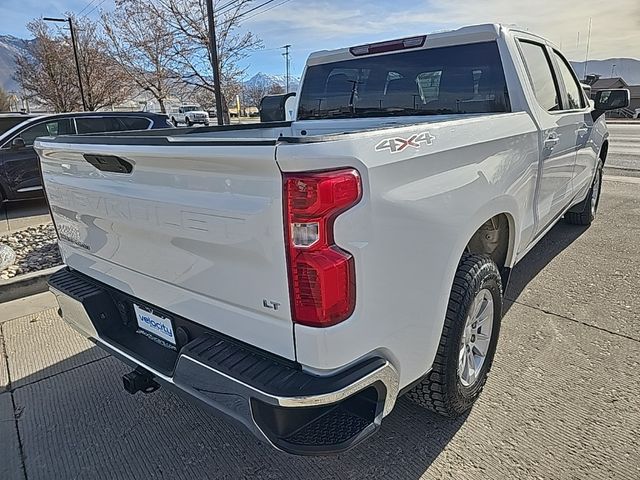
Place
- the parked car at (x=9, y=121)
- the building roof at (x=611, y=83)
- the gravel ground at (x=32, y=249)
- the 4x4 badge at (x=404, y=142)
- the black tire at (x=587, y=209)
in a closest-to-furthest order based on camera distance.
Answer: the 4x4 badge at (x=404, y=142), the gravel ground at (x=32, y=249), the black tire at (x=587, y=209), the parked car at (x=9, y=121), the building roof at (x=611, y=83)

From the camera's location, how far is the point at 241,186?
5.27 ft

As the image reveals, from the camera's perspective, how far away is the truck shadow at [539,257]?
4.19 meters

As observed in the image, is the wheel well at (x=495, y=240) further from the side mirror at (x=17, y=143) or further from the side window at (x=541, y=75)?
the side mirror at (x=17, y=143)

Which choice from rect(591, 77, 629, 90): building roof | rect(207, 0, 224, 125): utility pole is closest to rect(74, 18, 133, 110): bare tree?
rect(207, 0, 224, 125): utility pole

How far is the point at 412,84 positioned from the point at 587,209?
3516 millimetres

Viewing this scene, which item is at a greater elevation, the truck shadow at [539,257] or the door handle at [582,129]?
the door handle at [582,129]

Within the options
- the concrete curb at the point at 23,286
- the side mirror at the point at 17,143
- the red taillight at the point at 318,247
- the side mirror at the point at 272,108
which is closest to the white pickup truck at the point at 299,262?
the red taillight at the point at 318,247

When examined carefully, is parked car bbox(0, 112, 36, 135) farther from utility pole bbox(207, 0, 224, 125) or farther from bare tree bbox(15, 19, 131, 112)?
bare tree bbox(15, 19, 131, 112)

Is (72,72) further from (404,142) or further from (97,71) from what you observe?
(404,142)

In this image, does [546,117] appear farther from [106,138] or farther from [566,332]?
[106,138]

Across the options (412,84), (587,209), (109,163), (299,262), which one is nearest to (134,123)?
(412,84)

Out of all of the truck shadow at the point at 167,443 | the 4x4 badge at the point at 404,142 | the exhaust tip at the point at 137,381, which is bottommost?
the truck shadow at the point at 167,443

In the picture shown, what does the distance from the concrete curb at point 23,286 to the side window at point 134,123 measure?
5.31 m

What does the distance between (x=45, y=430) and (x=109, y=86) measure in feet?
89.9
